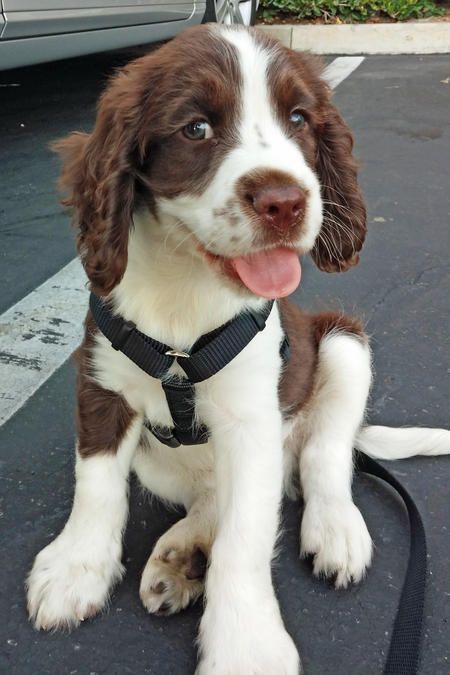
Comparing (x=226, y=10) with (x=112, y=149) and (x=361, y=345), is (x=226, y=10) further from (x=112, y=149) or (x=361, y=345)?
(x=112, y=149)

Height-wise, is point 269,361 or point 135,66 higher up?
point 135,66

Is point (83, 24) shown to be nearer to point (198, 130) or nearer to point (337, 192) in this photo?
point (337, 192)

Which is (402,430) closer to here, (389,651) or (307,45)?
(389,651)

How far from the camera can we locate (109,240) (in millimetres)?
1904

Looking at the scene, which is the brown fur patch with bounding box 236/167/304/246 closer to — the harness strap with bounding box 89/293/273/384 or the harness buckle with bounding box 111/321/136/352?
the harness strap with bounding box 89/293/273/384

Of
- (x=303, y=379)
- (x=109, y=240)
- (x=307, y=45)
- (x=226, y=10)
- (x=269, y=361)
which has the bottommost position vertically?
(x=307, y=45)

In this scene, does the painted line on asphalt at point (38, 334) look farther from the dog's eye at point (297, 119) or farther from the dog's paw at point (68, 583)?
the dog's eye at point (297, 119)

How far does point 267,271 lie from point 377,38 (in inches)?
365

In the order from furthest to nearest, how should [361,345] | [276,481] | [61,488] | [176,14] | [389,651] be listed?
[176,14] → [361,345] → [61,488] → [276,481] → [389,651]

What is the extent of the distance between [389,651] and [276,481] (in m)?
0.55

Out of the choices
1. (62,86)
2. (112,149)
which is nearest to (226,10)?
(62,86)

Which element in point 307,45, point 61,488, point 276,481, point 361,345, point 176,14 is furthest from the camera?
point 307,45

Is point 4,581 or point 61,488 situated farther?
point 61,488

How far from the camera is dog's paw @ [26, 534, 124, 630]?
80.2 inches
